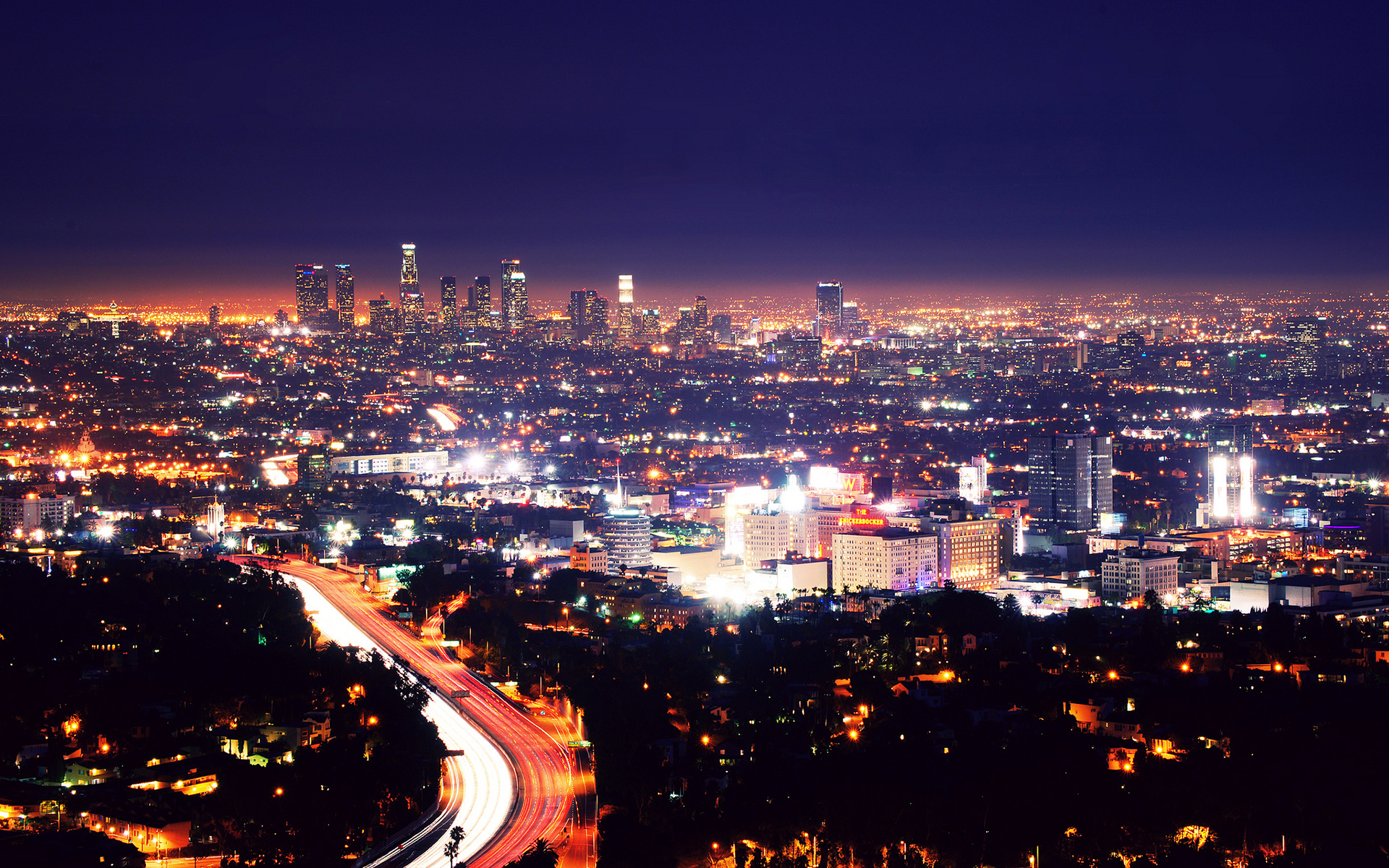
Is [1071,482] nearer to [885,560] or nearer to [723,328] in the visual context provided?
[885,560]

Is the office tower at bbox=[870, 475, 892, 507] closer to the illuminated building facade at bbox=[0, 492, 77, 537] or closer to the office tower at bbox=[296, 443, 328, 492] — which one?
the office tower at bbox=[296, 443, 328, 492]

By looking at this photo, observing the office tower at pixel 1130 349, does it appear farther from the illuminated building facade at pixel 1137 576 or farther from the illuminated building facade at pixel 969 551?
the illuminated building facade at pixel 1137 576

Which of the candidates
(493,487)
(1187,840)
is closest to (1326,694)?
(1187,840)

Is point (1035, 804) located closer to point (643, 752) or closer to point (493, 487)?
point (643, 752)

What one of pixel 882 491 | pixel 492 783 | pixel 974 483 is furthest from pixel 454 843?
pixel 974 483

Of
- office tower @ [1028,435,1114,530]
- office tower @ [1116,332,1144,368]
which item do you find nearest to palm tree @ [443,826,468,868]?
office tower @ [1028,435,1114,530]
